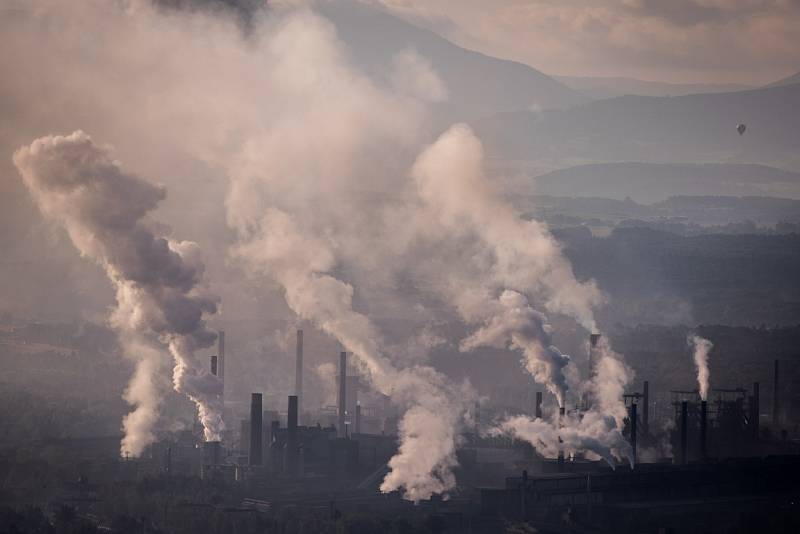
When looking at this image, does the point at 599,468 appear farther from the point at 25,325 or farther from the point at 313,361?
the point at 25,325

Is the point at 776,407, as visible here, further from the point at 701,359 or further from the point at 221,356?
the point at 221,356

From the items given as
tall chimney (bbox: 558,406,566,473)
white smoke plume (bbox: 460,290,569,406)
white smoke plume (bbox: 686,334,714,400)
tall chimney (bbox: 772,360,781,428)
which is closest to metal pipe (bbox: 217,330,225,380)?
white smoke plume (bbox: 460,290,569,406)

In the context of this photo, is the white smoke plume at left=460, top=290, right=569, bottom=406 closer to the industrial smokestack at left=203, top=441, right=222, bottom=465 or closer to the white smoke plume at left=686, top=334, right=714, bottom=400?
the white smoke plume at left=686, top=334, right=714, bottom=400

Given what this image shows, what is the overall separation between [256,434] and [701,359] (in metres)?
30.3

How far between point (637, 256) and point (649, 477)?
9329 centimetres

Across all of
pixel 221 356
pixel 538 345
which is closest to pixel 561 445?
pixel 538 345

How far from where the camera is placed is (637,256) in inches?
5851

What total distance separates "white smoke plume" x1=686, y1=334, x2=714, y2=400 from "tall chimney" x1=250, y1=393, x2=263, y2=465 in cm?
2145

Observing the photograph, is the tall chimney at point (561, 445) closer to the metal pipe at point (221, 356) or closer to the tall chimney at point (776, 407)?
the tall chimney at point (776, 407)

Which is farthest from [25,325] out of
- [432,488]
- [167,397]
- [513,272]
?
[432,488]

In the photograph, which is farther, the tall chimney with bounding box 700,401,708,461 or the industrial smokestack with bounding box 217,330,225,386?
the industrial smokestack with bounding box 217,330,225,386

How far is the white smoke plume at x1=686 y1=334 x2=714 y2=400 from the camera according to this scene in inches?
2968

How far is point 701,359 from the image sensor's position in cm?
8425

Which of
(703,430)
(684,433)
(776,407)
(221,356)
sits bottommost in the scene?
(684,433)
